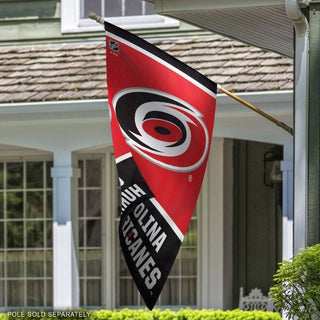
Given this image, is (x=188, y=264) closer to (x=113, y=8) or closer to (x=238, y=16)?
(x=113, y=8)

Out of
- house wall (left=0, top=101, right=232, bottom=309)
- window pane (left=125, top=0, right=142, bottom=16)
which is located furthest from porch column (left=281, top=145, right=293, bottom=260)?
window pane (left=125, top=0, right=142, bottom=16)

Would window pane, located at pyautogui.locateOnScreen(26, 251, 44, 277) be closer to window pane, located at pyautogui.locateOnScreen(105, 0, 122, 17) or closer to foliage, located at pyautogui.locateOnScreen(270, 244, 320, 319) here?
window pane, located at pyautogui.locateOnScreen(105, 0, 122, 17)

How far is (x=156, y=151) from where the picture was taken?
875 centimetres

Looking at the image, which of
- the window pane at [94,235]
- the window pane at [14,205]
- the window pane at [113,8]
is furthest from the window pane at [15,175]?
the window pane at [113,8]

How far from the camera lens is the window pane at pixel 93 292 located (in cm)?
1449

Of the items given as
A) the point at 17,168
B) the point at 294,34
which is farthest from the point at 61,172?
the point at 294,34

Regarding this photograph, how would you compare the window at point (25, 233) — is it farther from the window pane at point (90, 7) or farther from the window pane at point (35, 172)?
the window pane at point (90, 7)

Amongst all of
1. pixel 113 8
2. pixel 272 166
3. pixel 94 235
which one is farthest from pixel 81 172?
pixel 272 166

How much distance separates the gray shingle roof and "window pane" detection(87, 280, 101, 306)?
280 cm

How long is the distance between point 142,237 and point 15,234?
6444 millimetres

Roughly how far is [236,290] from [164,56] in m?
6.43

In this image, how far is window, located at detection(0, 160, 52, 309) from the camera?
1471cm

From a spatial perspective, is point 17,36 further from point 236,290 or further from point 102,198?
point 236,290

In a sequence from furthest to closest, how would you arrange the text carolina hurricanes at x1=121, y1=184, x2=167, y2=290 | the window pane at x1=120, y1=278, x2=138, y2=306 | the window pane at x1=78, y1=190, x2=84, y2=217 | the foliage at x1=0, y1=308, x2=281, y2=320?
the window pane at x1=78, y1=190, x2=84, y2=217 → the window pane at x1=120, y1=278, x2=138, y2=306 → the foliage at x1=0, y1=308, x2=281, y2=320 → the text carolina hurricanes at x1=121, y1=184, x2=167, y2=290
